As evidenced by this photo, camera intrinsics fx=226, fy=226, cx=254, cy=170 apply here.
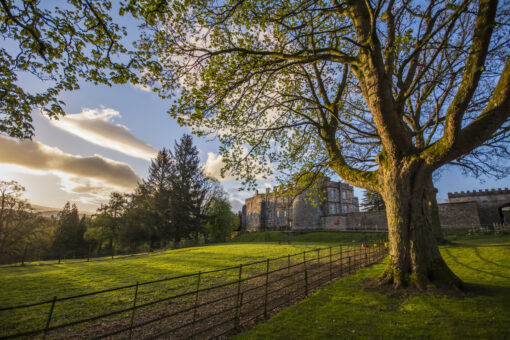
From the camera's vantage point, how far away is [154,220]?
3803 centimetres

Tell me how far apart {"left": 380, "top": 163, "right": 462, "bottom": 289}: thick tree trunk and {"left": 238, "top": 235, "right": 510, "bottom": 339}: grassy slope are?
0.75m

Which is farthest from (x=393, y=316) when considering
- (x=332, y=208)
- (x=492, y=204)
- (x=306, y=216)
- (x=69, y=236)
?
(x=69, y=236)

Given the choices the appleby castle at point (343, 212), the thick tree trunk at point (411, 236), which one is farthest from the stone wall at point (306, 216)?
the thick tree trunk at point (411, 236)

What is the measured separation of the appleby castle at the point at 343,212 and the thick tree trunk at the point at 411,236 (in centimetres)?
622

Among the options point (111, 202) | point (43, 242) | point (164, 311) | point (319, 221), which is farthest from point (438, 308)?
point (111, 202)

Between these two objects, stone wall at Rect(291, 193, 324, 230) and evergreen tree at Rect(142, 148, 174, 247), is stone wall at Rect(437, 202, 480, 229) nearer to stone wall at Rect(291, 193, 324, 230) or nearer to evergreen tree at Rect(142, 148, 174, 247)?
stone wall at Rect(291, 193, 324, 230)

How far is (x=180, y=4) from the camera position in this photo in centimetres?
609

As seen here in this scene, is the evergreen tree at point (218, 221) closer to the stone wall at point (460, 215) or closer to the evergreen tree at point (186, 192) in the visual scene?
the evergreen tree at point (186, 192)

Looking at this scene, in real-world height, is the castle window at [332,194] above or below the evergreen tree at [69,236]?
above

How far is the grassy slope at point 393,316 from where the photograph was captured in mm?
4438

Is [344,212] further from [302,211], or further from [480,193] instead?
[480,193]

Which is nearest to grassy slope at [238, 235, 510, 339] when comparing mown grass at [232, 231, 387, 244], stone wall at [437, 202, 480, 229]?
mown grass at [232, 231, 387, 244]

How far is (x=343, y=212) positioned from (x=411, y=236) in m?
41.9

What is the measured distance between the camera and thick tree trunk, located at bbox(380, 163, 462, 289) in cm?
663
